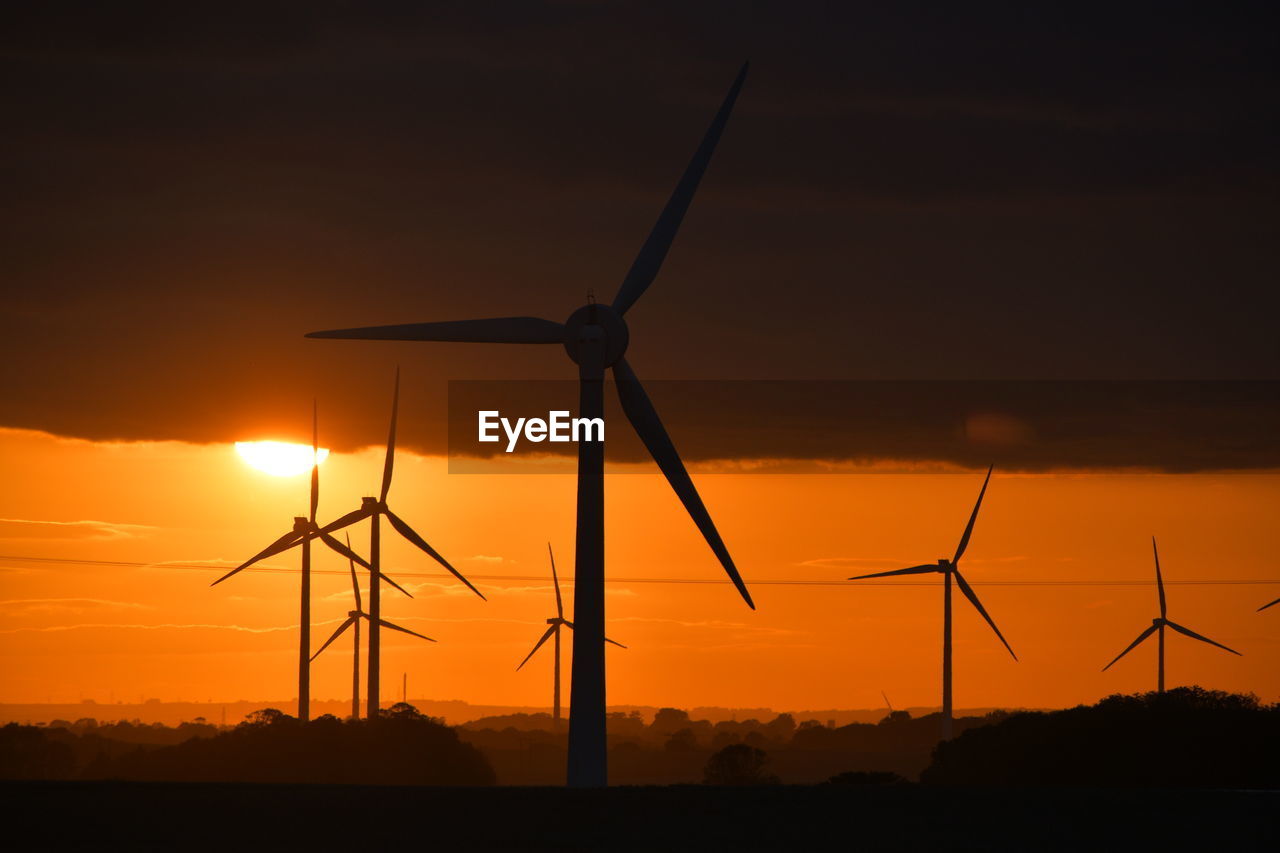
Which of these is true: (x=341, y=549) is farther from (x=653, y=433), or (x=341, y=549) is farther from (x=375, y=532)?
(x=653, y=433)

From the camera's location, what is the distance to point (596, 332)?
82.9 metres

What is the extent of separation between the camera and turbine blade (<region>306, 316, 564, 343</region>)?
8594 cm

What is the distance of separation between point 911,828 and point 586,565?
18979 mm

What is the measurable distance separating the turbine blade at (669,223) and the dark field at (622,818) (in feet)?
76.9

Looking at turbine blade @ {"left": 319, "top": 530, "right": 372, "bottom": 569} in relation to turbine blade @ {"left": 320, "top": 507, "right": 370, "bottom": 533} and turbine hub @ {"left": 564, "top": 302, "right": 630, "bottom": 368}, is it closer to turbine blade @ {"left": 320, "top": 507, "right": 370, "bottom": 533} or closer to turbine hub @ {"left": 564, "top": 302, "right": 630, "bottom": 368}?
turbine blade @ {"left": 320, "top": 507, "right": 370, "bottom": 533}

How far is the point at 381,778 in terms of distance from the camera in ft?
543

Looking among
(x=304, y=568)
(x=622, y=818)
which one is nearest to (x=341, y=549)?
(x=304, y=568)

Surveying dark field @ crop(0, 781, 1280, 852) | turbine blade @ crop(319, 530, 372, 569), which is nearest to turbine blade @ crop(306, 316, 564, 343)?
dark field @ crop(0, 781, 1280, 852)

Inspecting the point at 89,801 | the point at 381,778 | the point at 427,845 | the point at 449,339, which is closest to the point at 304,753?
the point at 381,778

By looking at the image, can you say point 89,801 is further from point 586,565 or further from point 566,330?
point 566,330

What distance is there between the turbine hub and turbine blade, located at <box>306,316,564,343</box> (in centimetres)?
127

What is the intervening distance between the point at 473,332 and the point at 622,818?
97.2 feet

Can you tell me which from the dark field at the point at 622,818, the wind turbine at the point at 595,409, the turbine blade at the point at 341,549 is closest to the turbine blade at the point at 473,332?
the wind turbine at the point at 595,409

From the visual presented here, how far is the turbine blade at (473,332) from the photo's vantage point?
85.9m
